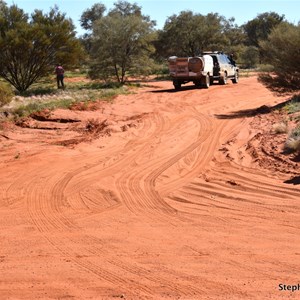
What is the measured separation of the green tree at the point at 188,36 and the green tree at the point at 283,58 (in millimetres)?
28521

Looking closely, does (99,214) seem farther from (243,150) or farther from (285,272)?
(243,150)

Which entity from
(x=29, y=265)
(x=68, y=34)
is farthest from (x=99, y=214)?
(x=68, y=34)

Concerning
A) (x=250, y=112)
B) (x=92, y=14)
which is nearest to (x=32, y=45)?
(x=250, y=112)

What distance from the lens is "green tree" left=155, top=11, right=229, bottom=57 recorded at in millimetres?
49188

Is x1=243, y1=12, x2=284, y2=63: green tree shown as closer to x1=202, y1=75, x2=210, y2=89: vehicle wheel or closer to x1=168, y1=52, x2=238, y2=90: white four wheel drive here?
x1=168, y1=52, x2=238, y2=90: white four wheel drive

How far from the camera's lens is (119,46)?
34406mm

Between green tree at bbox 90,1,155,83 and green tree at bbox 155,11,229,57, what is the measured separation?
14.1 meters

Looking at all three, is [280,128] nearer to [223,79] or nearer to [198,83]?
[198,83]

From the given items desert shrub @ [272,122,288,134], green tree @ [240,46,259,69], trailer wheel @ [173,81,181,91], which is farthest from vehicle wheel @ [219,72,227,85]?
green tree @ [240,46,259,69]

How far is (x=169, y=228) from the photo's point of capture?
7.82 metres

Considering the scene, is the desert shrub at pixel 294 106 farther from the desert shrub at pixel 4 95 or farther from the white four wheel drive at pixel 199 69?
the desert shrub at pixel 4 95

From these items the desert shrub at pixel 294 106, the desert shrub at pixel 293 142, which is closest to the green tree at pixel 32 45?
the desert shrub at pixel 294 106

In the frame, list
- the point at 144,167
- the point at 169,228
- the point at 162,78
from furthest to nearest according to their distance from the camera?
the point at 162,78, the point at 144,167, the point at 169,228

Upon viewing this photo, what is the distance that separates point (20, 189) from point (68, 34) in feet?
68.9
